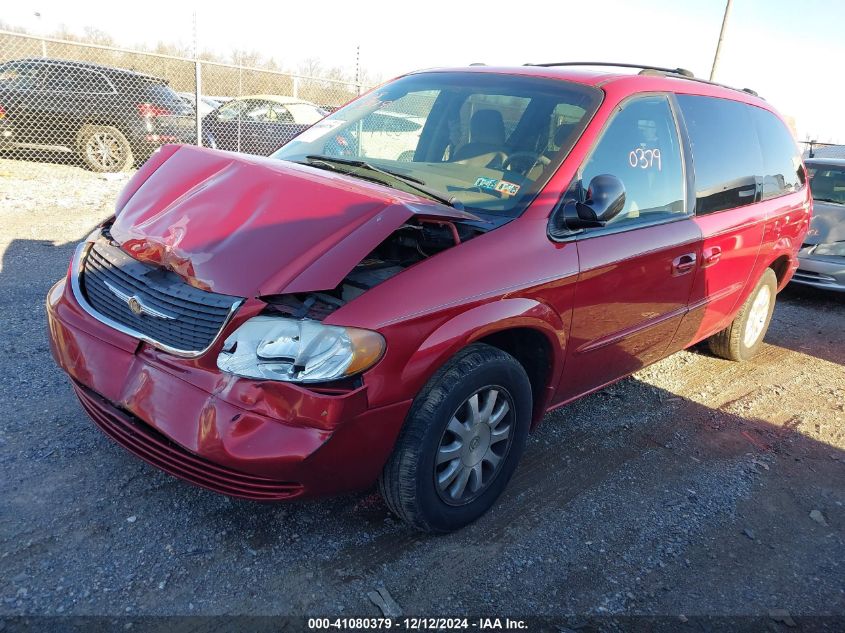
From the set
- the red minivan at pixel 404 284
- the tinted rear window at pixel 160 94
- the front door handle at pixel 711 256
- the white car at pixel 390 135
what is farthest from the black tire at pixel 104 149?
the front door handle at pixel 711 256

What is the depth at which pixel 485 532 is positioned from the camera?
9.39 feet

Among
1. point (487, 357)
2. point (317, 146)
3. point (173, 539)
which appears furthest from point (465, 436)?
point (317, 146)

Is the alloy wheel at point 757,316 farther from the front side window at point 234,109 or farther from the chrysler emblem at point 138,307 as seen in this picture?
the front side window at point 234,109

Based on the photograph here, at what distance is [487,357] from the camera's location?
2.64 m

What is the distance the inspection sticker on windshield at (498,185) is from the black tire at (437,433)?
0.75m

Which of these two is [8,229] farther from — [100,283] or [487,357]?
[487,357]

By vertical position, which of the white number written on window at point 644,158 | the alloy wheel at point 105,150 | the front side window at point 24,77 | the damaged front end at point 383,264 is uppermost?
the white number written on window at point 644,158

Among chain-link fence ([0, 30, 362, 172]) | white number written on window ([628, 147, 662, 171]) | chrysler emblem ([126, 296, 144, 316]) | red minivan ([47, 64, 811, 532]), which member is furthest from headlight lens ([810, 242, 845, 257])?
chrysler emblem ([126, 296, 144, 316])

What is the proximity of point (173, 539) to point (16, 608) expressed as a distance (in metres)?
0.54

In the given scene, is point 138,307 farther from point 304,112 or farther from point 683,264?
point 304,112

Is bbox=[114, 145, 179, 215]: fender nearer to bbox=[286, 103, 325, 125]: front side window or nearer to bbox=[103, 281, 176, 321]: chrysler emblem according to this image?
bbox=[103, 281, 176, 321]: chrysler emblem

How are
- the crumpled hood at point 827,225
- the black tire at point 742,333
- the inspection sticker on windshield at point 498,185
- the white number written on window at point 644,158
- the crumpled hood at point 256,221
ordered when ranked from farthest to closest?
the crumpled hood at point 827,225 < the black tire at point 742,333 < the white number written on window at point 644,158 < the inspection sticker on windshield at point 498,185 < the crumpled hood at point 256,221

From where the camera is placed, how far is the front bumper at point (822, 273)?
727 cm

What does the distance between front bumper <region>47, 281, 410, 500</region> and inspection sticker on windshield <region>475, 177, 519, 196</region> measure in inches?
45.3
